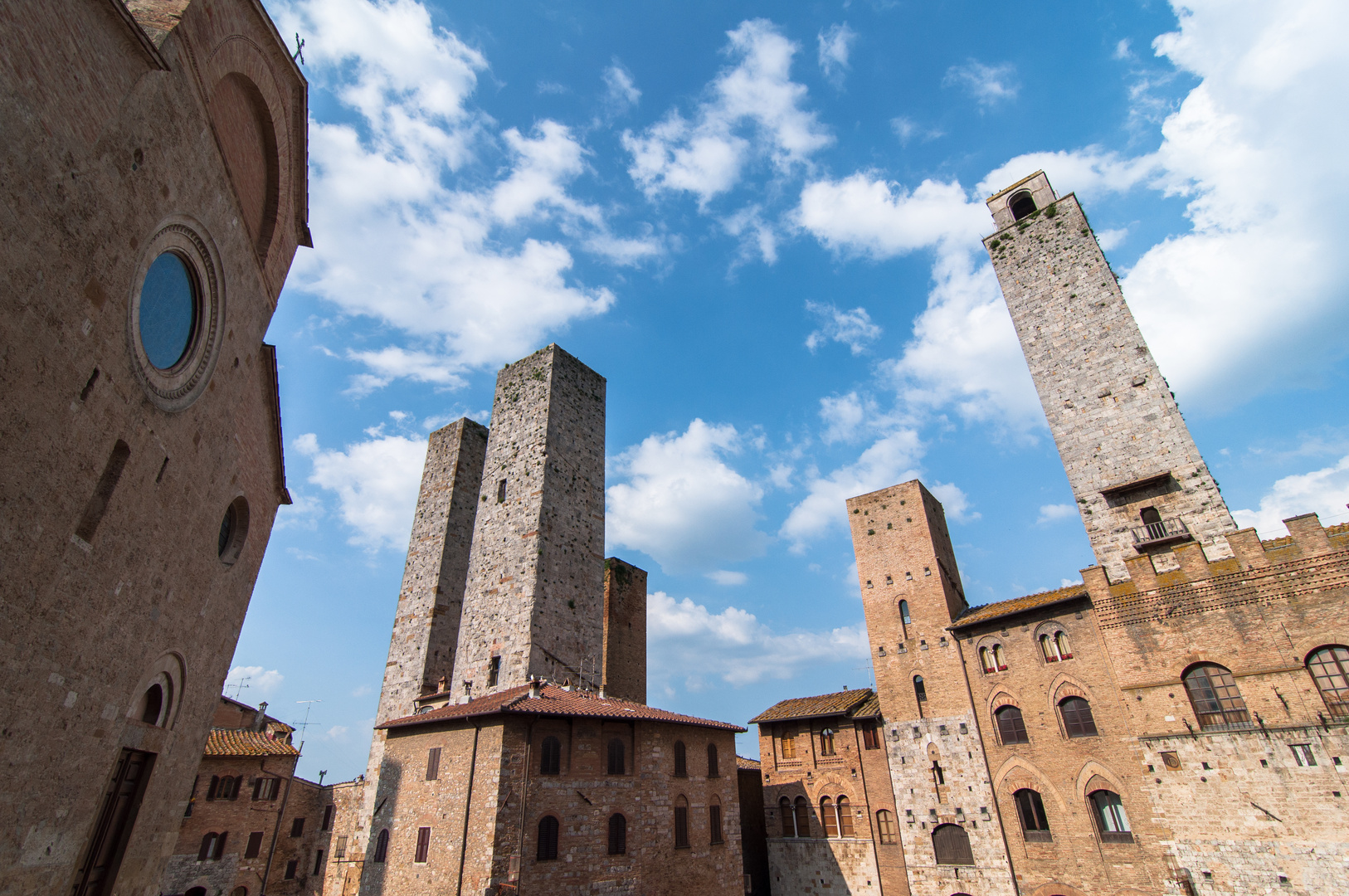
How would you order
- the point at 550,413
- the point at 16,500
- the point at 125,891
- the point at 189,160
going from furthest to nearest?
1. the point at 550,413
2. the point at 125,891
3. the point at 189,160
4. the point at 16,500

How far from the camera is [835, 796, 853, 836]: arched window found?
75.0 feet

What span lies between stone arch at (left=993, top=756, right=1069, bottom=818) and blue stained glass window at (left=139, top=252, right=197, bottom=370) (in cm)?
2352

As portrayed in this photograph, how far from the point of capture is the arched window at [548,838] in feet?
49.3

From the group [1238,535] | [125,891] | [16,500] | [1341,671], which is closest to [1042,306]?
[1238,535]

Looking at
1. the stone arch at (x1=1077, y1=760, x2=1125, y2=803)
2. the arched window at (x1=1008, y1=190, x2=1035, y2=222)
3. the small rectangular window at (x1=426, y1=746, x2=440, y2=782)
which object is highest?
the arched window at (x1=1008, y1=190, x2=1035, y2=222)

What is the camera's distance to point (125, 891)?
9047 mm

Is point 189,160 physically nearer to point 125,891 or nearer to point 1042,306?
point 125,891

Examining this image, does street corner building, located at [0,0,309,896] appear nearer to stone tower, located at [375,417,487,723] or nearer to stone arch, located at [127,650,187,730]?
stone arch, located at [127,650,187,730]

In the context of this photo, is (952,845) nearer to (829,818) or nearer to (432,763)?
(829,818)

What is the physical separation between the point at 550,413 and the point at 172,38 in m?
16.0

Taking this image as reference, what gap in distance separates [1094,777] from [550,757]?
15.5 meters

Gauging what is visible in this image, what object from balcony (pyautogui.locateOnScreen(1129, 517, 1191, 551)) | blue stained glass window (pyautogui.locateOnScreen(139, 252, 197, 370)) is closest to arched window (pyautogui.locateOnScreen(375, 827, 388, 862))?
blue stained glass window (pyautogui.locateOnScreen(139, 252, 197, 370))

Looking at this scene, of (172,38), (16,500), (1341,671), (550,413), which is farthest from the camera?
(550,413)

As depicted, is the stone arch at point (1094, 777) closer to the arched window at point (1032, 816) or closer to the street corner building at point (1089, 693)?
the street corner building at point (1089, 693)
